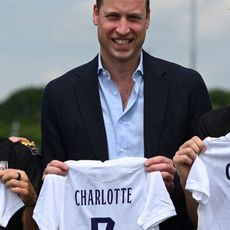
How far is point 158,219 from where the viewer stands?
25.3 feet

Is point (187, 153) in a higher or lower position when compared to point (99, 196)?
higher

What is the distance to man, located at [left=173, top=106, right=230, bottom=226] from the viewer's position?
7.45m

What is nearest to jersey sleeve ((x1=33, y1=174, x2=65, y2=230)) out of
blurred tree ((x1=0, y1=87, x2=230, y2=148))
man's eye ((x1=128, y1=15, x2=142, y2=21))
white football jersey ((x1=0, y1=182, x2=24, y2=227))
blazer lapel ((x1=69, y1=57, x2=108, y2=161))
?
white football jersey ((x1=0, y1=182, x2=24, y2=227))

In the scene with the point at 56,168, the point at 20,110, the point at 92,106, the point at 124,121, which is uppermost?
the point at 92,106

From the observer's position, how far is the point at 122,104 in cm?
805

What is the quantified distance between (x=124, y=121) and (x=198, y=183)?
93 cm

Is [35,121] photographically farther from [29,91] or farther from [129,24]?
[129,24]

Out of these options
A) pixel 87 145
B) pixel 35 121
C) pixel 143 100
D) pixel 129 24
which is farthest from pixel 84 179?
pixel 35 121

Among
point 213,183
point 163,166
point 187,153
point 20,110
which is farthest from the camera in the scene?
point 20,110

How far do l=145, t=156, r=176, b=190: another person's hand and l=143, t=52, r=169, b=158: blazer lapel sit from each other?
0.65 feet

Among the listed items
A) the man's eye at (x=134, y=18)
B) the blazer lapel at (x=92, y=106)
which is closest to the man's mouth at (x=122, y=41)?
the man's eye at (x=134, y=18)

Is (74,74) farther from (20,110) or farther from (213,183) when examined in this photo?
(20,110)

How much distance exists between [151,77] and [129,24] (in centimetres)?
53

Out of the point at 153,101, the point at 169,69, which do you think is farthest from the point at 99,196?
the point at 169,69
